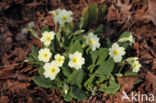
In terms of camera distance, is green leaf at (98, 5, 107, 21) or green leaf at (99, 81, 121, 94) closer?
green leaf at (99, 81, 121, 94)

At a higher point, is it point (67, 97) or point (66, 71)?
point (66, 71)

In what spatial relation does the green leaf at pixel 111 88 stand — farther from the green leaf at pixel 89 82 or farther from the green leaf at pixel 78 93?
the green leaf at pixel 78 93

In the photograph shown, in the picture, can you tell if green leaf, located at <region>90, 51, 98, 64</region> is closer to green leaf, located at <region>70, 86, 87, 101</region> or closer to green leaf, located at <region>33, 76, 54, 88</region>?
green leaf, located at <region>70, 86, 87, 101</region>

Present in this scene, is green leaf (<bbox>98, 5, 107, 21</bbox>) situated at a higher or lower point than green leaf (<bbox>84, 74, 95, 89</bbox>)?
higher

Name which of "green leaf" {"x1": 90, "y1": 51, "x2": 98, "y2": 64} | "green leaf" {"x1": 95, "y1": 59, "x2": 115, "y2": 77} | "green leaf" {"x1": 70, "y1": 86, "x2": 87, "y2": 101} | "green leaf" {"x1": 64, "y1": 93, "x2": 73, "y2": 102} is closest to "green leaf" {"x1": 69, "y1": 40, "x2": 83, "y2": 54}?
"green leaf" {"x1": 90, "y1": 51, "x2": 98, "y2": 64}

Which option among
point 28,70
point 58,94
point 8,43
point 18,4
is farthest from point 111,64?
point 18,4

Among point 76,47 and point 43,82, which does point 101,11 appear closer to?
point 76,47

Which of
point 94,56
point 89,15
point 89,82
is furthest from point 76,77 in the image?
point 89,15
